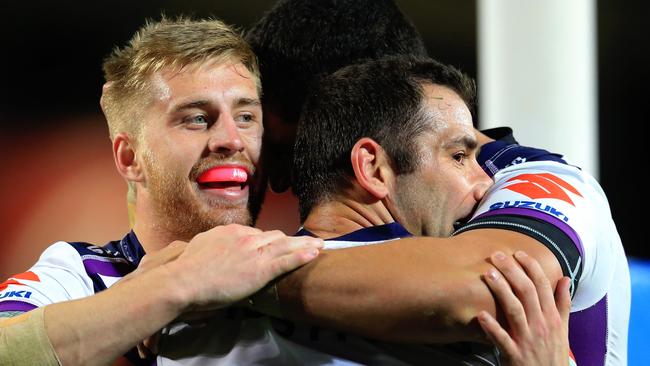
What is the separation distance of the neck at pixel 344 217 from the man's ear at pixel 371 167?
3cm

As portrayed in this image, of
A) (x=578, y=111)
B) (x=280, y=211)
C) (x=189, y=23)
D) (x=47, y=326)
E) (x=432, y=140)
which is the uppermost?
(x=189, y=23)

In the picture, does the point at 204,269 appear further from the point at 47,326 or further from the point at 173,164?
the point at 173,164

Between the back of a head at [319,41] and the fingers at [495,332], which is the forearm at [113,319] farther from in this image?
the back of a head at [319,41]

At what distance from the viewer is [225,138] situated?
2.29 meters

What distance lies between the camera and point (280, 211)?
527 centimetres

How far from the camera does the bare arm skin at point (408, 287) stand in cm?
154

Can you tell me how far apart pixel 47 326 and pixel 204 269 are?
0.30 m

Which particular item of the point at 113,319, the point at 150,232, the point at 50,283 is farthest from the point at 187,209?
the point at 113,319

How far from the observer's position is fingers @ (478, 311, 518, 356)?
1.54 m

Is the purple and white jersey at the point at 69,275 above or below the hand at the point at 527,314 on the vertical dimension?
below

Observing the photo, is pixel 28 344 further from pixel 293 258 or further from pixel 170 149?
pixel 170 149

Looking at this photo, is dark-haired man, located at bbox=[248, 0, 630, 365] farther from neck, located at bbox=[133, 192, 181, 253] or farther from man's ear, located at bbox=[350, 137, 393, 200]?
neck, located at bbox=[133, 192, 181, 253]

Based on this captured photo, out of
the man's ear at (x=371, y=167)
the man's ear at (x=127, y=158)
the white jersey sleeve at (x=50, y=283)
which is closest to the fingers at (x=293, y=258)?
the man's ear at (x=371, y=167)

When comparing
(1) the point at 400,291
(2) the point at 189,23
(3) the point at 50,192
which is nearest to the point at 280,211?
(3) the point at 50,192
